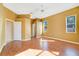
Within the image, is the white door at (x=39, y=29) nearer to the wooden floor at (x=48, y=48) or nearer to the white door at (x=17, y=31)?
the white door at (x=17, y=31)

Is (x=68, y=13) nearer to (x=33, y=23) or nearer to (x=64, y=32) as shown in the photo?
(x=64, y=32)

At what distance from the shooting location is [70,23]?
852 cm

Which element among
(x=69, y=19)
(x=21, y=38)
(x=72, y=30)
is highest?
(x=69, y=19)

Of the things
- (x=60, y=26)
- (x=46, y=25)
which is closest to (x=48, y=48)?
(x=60, y=26)

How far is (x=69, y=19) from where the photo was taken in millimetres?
8617

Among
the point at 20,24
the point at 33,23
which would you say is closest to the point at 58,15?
the point at 20,24

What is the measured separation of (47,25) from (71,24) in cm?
516

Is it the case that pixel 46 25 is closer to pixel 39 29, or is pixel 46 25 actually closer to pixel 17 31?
pixel 39 29

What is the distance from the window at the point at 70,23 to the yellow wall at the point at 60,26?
0.96 feet

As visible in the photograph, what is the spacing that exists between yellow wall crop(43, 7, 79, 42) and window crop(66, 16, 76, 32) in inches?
11.5

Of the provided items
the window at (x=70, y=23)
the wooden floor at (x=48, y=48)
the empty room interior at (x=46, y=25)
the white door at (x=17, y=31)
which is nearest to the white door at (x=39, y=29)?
the empty room interior at (x=46, y=25)

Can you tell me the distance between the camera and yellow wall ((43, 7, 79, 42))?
26.3 feet

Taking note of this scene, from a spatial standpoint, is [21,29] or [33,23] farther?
[33,23]

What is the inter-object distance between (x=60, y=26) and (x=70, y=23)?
5.19 feet
